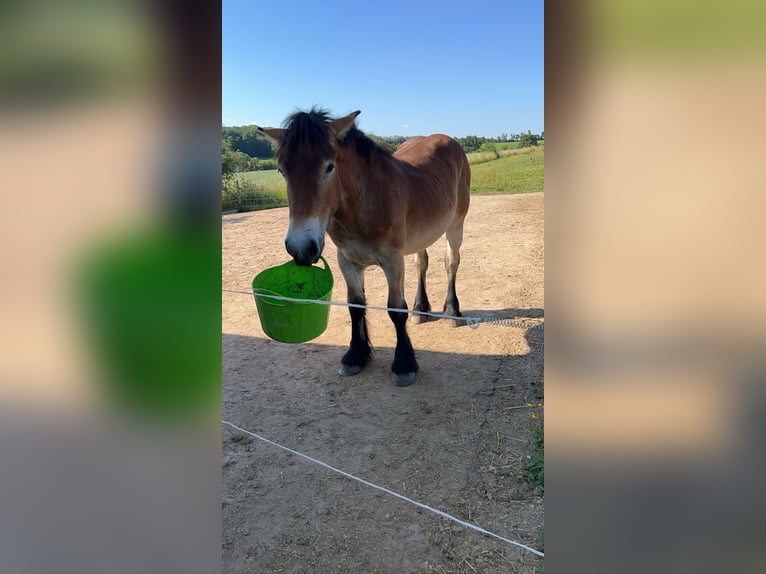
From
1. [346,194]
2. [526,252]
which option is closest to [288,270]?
[346,194]

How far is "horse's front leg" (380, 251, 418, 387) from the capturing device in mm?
4266

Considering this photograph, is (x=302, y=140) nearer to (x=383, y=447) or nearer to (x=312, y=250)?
(x=312, y=250)

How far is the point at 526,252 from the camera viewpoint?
334 inches

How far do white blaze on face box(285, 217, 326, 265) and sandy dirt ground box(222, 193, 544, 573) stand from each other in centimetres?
138

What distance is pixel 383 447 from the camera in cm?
339

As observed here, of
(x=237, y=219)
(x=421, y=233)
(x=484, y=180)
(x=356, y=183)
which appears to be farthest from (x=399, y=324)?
(x=484, y=180)

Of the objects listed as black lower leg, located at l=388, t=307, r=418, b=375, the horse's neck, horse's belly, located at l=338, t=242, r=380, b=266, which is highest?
the horse's neck

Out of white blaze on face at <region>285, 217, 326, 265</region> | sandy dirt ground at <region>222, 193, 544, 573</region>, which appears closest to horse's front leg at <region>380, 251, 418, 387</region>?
sandy dirt ground at <region>222, 193, 544, 573</region>

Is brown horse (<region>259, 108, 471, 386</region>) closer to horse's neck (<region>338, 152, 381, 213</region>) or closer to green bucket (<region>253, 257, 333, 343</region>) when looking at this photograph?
horse's neck (<region>338, 152, 381, 213</region>)

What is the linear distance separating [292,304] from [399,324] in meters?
1.36
